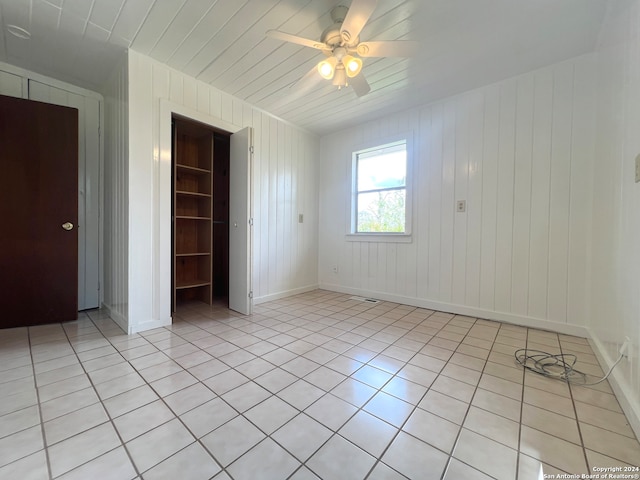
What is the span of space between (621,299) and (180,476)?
2.49 meters

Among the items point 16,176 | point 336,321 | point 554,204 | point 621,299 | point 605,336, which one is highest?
point 16,176

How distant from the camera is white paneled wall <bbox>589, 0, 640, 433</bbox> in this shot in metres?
1.38

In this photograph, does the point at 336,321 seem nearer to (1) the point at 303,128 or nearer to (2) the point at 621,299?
(2) the point at 621,299

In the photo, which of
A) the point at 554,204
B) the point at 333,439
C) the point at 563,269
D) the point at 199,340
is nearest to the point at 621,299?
the point at 563,269

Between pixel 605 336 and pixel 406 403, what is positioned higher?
pixel 605 336

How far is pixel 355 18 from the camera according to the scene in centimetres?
159

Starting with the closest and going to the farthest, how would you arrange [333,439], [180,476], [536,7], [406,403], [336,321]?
1. [180,476]
2. [333,439]
3. [406,403]
4. [536,7]
5. [336,321]

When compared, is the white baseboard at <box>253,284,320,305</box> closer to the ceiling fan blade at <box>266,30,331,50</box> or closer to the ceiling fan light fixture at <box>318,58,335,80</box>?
the ceiling fan light fixture at <box>318,58,335,80</box>

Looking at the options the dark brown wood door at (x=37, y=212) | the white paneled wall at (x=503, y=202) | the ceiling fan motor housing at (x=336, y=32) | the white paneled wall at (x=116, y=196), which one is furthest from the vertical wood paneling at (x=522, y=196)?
the dark brown wood door at (x=37, y=212)

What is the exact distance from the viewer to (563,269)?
8.19 feet

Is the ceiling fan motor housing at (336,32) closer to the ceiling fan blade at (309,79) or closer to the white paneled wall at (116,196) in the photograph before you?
the ceiling fan blade at (309,79)

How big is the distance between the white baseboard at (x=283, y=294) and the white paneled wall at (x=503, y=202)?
3.87ft

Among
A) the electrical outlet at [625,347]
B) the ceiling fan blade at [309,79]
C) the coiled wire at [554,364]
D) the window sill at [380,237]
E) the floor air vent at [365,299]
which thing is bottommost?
the floor air vent at [365,299]

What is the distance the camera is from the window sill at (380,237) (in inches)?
139
